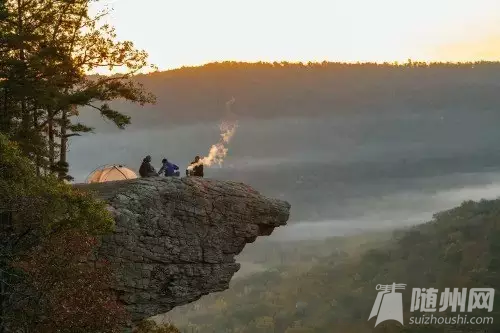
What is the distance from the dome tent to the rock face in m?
6.11

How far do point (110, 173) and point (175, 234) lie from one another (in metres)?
8.54

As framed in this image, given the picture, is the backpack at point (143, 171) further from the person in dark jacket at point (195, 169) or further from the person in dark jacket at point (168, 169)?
the person in dark jacket at point (195, 169)

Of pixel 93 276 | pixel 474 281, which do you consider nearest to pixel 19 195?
pixel 93 276

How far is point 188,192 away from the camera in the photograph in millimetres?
32656

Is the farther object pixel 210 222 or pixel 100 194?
pixel 210 222

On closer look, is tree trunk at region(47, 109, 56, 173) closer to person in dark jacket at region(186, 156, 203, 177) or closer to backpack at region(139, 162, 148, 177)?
backpack at region(139, 162, 148, 177)

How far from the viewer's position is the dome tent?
38250 mm

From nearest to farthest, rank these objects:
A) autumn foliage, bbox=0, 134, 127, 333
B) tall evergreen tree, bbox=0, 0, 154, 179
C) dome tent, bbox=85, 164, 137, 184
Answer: autumn foliage, bbox=0, 134, 127, 333
tall evergreen tree, bbox=0, 0, 154, 179
dome tent, bbox=85, 164, 137, 184

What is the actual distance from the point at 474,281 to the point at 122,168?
172 metres

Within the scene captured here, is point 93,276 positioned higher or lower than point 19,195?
lower

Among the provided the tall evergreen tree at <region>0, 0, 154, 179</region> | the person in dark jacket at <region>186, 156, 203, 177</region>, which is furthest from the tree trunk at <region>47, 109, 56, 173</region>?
the person in dark jacket at <region>186, 156, 203, 177</region>

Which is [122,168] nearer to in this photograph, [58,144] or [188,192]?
[58,144]

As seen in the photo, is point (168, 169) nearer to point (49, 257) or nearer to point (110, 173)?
point (110, 173)

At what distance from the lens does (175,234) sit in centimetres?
3234
